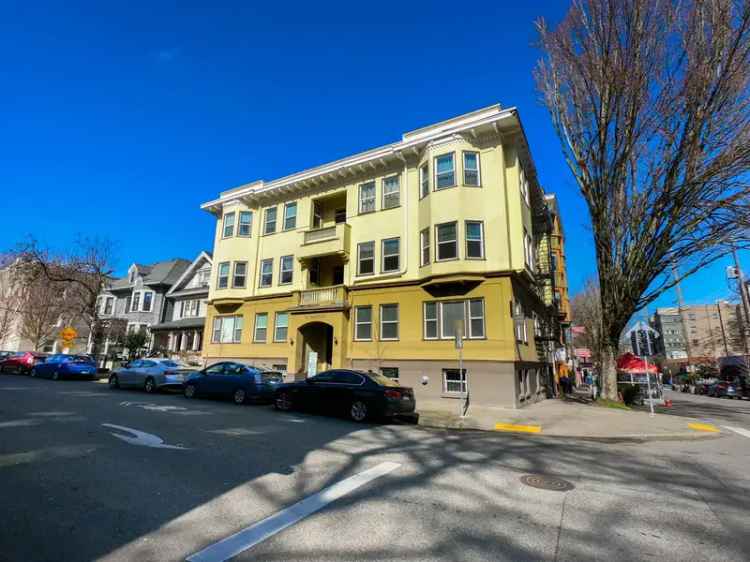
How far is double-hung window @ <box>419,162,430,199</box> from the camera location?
65.4ft

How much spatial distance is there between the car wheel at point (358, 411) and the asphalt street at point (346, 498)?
2.86 meters

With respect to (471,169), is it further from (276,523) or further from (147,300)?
(147,300)

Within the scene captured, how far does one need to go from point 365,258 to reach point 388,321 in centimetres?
391

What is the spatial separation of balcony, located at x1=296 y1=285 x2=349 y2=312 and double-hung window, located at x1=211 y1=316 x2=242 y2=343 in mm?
5715

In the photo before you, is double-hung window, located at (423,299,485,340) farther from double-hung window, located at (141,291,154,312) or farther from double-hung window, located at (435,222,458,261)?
double-hung window, located at (141,291,154,312)

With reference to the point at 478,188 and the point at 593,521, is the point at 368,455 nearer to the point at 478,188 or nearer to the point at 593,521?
the point at 593,521

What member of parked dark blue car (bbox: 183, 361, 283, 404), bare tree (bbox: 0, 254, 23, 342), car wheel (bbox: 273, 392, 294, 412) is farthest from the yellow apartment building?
bare tree (bbox: 0, 254, 23, 342)

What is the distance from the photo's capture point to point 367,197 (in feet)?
74.9

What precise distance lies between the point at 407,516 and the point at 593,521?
7.17ft

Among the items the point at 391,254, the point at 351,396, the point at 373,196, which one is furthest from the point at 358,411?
the point at 373,196

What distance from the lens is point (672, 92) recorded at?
1627 centimetres

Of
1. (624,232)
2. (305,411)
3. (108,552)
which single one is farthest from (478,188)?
(108,552)

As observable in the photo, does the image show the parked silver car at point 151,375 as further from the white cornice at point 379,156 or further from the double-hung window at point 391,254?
the white cornice at point 379,156

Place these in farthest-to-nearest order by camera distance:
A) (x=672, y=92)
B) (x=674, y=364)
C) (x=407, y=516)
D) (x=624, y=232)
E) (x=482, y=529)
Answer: (x=674, y=364), (x=624, y=232), (x=672, y=92), (x=407, y=516), (x=482, y=529)
